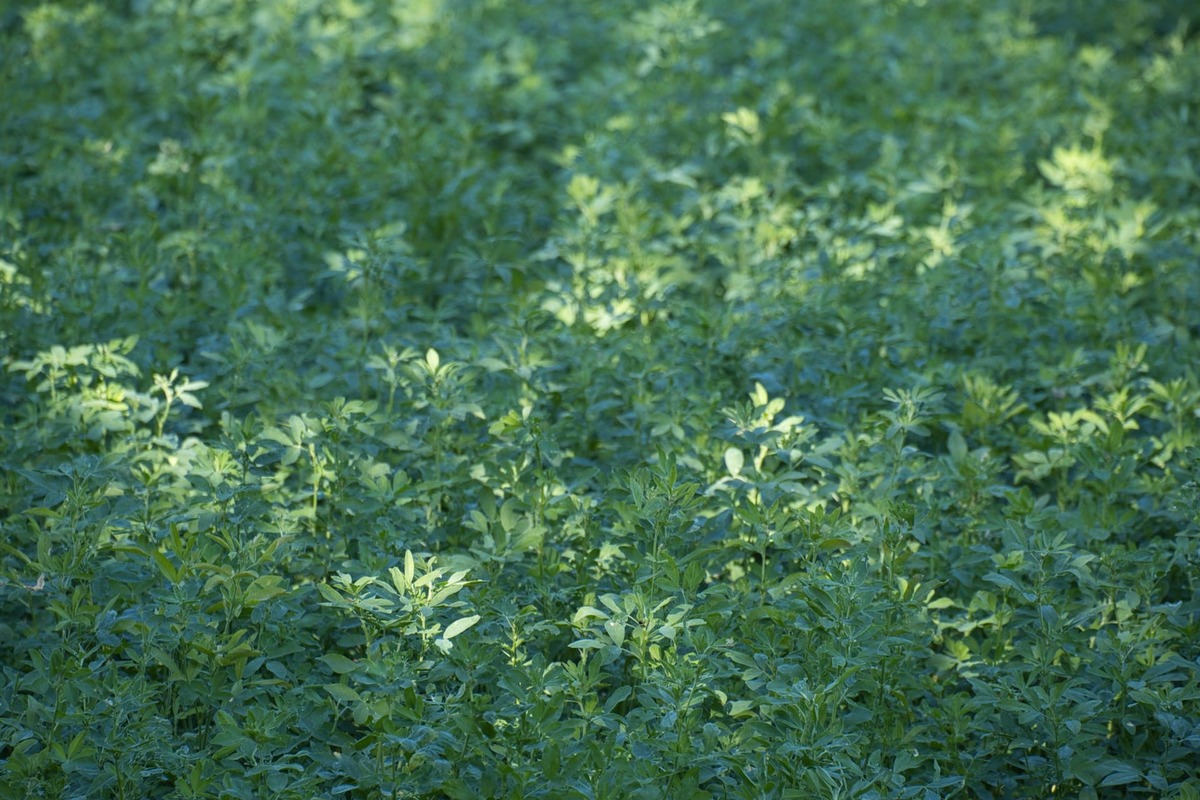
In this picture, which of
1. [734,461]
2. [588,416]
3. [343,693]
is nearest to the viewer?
[343,693]

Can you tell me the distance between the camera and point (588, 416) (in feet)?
12.1

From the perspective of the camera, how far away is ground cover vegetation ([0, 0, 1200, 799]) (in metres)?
2.75

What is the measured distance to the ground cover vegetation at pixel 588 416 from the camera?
275 centimetres

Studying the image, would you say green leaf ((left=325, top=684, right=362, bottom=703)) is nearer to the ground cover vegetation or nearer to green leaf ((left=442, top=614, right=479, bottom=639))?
the ground cover vegetation

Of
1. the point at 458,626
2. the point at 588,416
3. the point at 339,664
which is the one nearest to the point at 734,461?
the point at 588,416

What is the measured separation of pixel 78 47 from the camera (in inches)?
230

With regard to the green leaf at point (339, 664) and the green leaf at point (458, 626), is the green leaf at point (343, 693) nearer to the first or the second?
the green leaf at point (339, 664)

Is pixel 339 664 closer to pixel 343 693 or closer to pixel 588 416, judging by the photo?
pixel 343 693

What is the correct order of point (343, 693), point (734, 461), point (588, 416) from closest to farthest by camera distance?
point (343, 693) < point (734, 461) < point (588, 416)

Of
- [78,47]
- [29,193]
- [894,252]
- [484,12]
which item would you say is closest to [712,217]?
[894,252]

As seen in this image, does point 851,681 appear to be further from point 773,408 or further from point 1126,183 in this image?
point 1126,183

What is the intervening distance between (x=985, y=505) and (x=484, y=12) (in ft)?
13.4

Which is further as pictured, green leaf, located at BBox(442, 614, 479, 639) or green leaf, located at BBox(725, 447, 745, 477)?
green leaf, located at BBox(725, 447, 745, 477)

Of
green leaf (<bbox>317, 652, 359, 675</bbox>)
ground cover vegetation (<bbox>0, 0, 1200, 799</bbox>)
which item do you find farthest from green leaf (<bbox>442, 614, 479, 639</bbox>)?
green leaf (<bbox>317, 652, 359, 675</bbox>)
